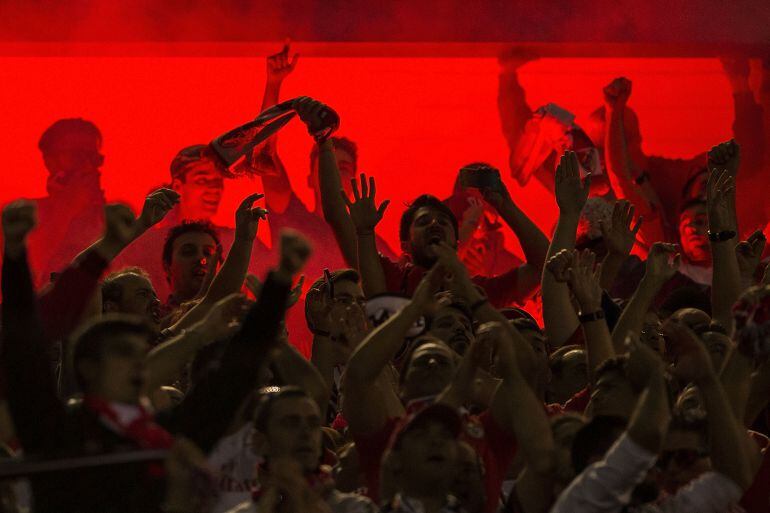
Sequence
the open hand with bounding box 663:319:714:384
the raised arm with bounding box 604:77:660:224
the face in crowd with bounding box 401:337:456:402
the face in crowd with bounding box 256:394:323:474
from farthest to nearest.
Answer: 1. the raised arm with bounding box 604:77:660:224
2. the face in crowd with bounding box 401:337:456:402
3. the open hand with bounding box 663:319:714:384
4. the face in crowd with bounding box 256:394:323:474

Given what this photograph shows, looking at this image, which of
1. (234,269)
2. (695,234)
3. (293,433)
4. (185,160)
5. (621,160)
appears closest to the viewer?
(293,433)

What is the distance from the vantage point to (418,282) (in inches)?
198

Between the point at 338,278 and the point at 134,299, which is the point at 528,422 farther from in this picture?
the point at 134,299

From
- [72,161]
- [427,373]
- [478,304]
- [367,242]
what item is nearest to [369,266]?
[367,242]

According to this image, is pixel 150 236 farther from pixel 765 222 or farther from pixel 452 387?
pixel 452 387

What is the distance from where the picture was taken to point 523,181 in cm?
765

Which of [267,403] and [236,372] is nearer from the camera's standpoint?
[236,372]

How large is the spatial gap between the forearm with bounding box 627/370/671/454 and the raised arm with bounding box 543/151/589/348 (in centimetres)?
153

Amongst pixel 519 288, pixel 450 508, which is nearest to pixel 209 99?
pixel 519 288

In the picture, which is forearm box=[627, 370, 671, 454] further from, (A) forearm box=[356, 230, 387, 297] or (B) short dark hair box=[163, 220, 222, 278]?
(B) short dark hair box=[163, 220, 222, 278]

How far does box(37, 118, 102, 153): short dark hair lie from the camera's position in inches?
289

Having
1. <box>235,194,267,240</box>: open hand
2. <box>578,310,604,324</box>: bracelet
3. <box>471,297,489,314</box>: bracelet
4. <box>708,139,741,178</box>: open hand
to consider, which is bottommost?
<box>578,310,604,324</box>: bracelet

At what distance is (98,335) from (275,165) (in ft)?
14.9

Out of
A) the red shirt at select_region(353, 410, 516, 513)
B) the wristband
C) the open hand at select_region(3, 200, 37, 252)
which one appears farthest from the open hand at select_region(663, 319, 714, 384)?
the open hand at select_region(3, 200, 37, 252)
